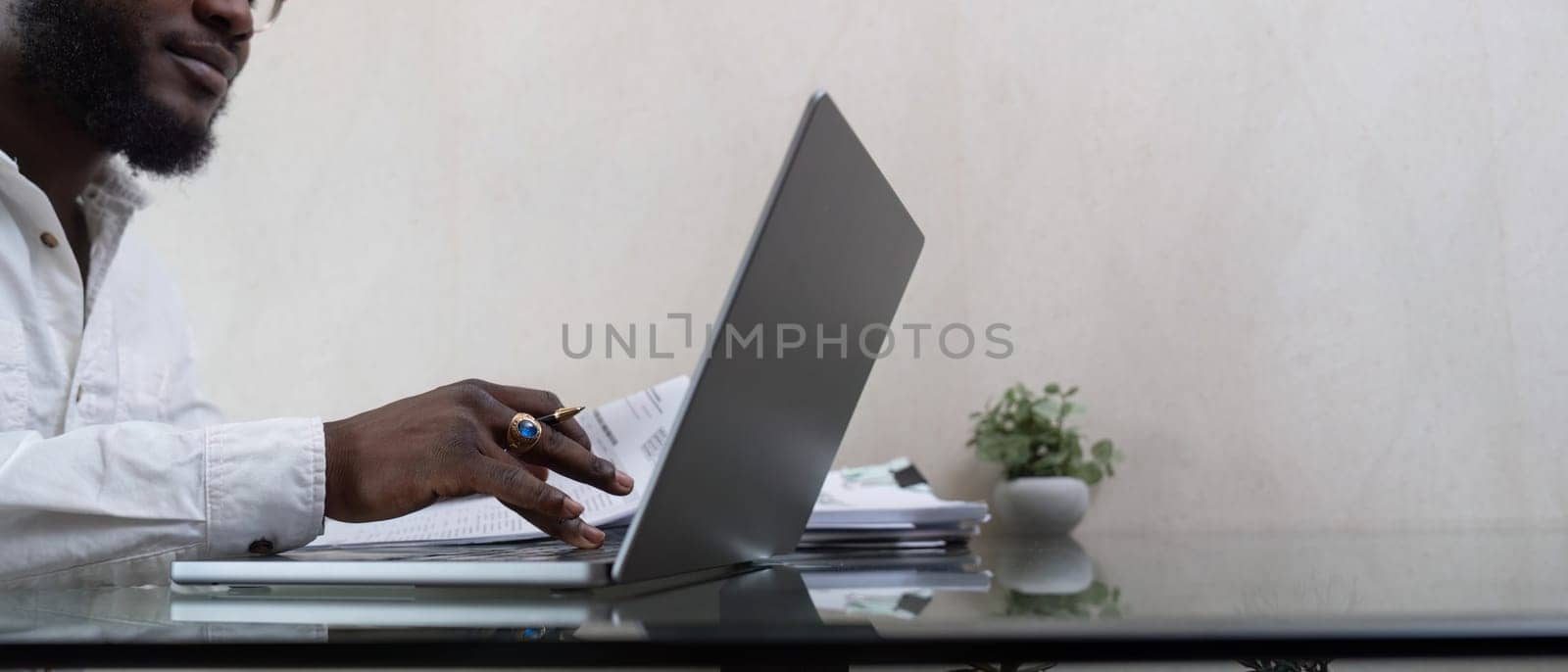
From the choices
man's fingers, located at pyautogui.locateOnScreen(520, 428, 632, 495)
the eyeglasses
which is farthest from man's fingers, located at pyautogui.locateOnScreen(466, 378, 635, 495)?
the eyeglasses

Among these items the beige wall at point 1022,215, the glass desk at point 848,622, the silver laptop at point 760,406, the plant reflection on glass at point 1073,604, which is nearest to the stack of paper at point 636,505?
the silver laptop at point 760,406

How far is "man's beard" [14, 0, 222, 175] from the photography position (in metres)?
1.40

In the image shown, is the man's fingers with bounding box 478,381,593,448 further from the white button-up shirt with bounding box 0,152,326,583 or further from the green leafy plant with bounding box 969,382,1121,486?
the green leafy plant with bounding box 969,382,1121,486

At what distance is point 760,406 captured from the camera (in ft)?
1.83

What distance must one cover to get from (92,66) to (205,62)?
0.14m

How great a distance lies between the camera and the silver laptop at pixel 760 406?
464mm

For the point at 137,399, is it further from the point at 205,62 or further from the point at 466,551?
the point at 466,551

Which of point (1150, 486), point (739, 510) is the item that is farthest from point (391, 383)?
point (739, 510)

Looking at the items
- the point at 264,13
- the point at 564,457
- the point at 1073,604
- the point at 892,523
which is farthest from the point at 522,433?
the point at 264,13

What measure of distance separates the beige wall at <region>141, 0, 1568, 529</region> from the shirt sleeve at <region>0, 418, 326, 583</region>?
1.34 metres

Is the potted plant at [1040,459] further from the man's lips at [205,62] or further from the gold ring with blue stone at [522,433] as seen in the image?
the man's lips at [205,62]

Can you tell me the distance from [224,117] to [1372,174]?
2.35 meters

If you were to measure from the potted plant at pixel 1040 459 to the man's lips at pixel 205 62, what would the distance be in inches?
52.7

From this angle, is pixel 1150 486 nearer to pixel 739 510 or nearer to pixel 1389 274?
pixel 1389 274
